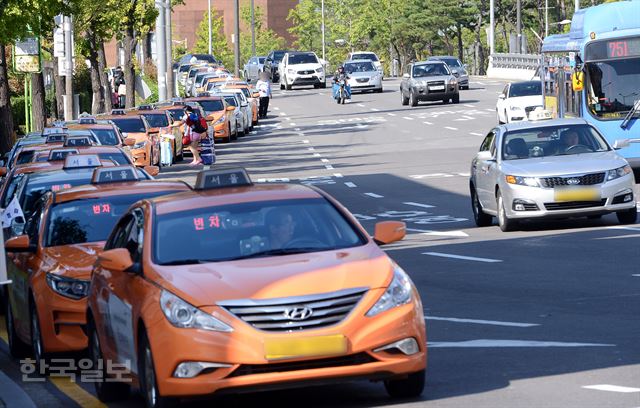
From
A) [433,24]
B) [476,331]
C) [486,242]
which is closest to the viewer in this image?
[476,331]

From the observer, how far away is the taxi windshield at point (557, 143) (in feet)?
71.6

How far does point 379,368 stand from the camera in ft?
28.7

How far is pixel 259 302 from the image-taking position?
8.59 metres

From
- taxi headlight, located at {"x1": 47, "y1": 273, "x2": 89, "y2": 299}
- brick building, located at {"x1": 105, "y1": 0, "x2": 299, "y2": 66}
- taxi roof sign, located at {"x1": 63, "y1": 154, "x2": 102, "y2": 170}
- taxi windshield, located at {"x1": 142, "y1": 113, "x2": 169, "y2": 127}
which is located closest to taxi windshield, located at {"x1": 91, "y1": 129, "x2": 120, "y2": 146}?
taxi windshield, located at {"x1": 142, "y1": 113, "x2": 169, "y2": 127}

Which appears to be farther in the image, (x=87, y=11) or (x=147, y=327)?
(x=87, y=11)

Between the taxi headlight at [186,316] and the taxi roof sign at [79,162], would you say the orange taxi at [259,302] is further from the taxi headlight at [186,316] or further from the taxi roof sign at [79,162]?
the taxi roof sign at [79,162]

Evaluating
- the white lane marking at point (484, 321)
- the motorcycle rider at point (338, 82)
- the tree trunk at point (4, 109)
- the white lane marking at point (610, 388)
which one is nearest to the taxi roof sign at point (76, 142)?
the white lane marking at point (484, 321)

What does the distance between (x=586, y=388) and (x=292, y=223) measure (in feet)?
6.80

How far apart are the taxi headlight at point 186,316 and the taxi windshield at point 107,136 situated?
2530cm

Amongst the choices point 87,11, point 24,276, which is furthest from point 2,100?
point 24,276

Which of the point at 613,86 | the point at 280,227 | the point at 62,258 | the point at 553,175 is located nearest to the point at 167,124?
the point at 613,86

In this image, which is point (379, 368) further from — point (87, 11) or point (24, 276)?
point (87, 11)

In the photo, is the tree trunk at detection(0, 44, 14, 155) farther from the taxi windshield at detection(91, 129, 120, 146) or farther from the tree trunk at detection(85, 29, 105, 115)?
the tree trunk at detection(85, 29, 105, 115)

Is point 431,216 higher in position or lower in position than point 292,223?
lower
